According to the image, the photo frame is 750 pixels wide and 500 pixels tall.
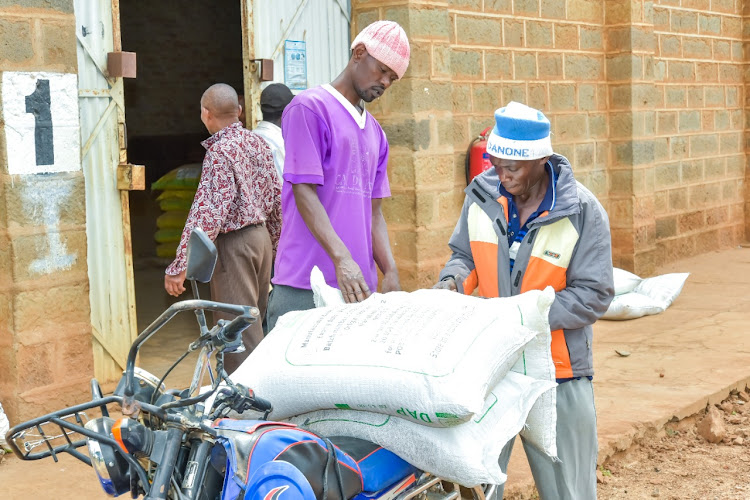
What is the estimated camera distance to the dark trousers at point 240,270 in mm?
4758

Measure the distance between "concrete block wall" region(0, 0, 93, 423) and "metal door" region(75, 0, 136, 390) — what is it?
45 cm

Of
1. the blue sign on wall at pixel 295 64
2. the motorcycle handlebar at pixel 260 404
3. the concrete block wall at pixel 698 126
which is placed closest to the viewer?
the motorcycle handlebar at pixel 260 404

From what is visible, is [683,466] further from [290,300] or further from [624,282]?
[624,282]

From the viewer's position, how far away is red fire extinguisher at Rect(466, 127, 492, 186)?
735cm

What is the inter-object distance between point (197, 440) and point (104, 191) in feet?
11.8

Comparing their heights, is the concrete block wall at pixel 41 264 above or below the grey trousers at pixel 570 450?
above

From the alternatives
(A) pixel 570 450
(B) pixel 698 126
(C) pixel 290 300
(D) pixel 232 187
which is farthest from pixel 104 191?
(B) pixel 698 126

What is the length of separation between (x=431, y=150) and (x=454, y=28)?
114 centimetres

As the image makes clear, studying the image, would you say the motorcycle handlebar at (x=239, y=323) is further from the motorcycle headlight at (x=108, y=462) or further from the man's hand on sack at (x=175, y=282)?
the man's hand on sack at (x=175, y=282)

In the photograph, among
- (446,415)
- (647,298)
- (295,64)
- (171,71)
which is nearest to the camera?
(446,415)

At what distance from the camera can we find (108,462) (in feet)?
6.70

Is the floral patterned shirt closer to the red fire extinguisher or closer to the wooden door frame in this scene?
the wooden door frame

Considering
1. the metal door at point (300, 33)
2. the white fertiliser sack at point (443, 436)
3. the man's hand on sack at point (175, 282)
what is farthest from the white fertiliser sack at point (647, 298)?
the white fertiliser sack at point (443, 436)

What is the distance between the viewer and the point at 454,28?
24.6 feet
